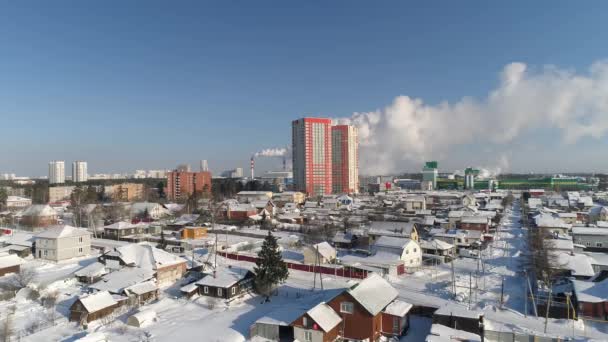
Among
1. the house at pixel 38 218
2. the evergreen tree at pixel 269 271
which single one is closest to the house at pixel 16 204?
the house at pixel 38 218

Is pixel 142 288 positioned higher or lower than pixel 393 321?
higher

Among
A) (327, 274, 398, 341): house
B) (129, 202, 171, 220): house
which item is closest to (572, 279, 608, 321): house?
(327, 274, 398, 341): house

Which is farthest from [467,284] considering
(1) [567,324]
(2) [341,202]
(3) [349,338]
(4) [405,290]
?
(2) [341,202]

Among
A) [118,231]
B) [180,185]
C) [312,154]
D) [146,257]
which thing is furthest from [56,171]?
[146,257]

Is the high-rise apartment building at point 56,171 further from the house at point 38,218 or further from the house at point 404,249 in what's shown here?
the house at point 404,249

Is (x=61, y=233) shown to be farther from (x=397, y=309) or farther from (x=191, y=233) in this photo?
(x=397, y=309)
